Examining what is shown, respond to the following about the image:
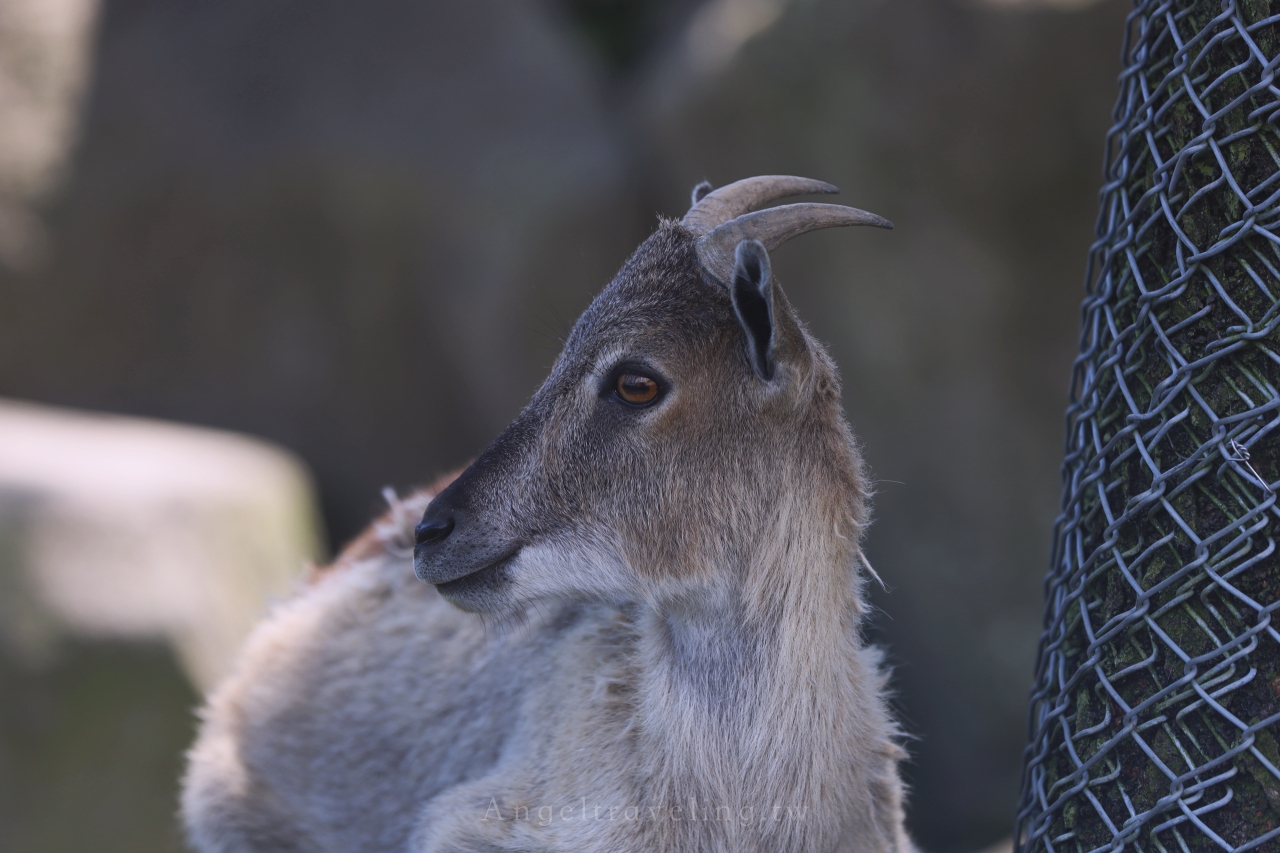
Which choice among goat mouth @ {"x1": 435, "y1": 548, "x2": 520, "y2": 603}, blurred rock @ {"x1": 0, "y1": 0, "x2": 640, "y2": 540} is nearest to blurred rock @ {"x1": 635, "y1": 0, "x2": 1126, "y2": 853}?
blurred rock @ {"x1": 0, "y1": 0, "x2": 640, "y2": 540}

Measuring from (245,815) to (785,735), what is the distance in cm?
197

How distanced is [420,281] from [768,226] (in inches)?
237

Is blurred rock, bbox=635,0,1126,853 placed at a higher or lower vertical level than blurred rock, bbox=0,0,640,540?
lower

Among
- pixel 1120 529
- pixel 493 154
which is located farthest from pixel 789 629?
pixel 493 154

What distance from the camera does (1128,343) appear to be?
2.26m

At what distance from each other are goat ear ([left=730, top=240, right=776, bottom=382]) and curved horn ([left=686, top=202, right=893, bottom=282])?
0.21 feet

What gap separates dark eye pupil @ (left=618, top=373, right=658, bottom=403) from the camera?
250cm

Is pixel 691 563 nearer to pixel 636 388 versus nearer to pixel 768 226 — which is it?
pixel 636 388

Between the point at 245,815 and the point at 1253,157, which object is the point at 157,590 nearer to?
the point at 245,815

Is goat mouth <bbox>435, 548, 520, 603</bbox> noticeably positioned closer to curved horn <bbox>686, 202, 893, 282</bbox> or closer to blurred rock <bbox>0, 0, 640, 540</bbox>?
curved horn <bbox>686, 202, 893, 282</bbox>

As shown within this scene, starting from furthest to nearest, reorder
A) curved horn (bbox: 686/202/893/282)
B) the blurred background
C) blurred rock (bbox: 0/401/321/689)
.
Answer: the blurred background < blurred rock (bbox: 0/401/321/689) < curved horn (bbox: 686/202/893/282)

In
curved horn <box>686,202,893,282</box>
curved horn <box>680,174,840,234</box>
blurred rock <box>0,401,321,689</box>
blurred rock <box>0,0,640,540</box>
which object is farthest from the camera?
blurred rock <box>0,0,640,540</box>

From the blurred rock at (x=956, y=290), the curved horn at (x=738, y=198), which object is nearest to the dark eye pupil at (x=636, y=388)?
the curved horn at (x=738, y=198)

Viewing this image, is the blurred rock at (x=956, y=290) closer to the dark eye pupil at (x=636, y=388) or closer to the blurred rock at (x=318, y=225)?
the blurred rock at (x=318, y=225)
